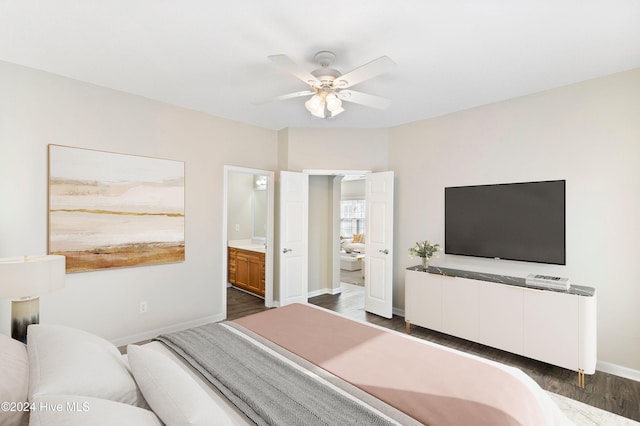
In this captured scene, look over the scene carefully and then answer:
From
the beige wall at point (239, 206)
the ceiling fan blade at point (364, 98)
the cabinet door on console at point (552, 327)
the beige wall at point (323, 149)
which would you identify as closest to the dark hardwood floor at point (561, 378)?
the cabinet door on console at point (552, 327)

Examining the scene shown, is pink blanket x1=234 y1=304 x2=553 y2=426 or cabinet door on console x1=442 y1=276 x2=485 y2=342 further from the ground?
pink blanket x1=234 y1=304 x2=553 y2=426

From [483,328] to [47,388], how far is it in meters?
3.34

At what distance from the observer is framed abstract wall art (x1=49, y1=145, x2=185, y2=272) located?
2.86 metres

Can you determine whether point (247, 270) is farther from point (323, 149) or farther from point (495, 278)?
point (495, 278)

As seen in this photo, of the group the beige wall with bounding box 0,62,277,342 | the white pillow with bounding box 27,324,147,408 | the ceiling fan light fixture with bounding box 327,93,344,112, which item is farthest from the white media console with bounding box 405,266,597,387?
the white pillow with bounding box 27,324,147,408

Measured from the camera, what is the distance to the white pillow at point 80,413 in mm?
853

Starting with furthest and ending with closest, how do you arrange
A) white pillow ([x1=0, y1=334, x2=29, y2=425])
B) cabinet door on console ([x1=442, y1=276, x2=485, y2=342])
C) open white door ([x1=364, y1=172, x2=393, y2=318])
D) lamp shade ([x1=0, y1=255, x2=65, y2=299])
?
→ open white door ([x1=364, y1=172, x2=393, y2=318])
cabinet door on console ([x1=442, y1=276, x2=485, y2=342])
lamp shade ([x1=0, y1=255, x2=65, y2=299])
white pillow ([x1=0, y1=334, x2=29, y2=425])

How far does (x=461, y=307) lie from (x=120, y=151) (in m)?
3.90

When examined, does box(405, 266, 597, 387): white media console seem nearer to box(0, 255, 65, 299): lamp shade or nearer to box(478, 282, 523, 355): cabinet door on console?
box(478, 282, 523, 355): cabinet door on console

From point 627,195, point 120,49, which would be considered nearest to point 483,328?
point 627,195

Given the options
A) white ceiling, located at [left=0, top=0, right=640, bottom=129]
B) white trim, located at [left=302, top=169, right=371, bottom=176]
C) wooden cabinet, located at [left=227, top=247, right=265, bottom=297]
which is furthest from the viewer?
wooden cabinet, located at [left=227, top=247, right=265, bottom=297]

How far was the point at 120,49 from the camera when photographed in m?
2.39

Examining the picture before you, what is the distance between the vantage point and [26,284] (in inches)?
67.6

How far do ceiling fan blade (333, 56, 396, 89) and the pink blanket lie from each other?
1751mm
